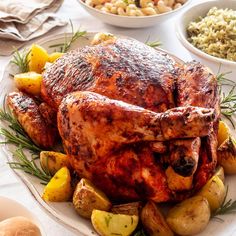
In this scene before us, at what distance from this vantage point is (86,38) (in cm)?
165

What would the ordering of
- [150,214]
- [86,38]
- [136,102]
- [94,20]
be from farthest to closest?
[94,20] → [86,38] → [136,102] → [150,214]

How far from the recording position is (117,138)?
1.08 m

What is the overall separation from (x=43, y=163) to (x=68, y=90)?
20 cm

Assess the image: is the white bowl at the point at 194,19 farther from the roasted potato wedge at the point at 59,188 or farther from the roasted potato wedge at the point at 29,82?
the roasted potato wedge at the point at 59,188

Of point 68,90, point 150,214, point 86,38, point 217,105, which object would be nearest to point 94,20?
point 86,38

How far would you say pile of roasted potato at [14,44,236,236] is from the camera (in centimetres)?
104

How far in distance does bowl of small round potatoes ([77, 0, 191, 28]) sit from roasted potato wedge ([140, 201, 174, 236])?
91 cm

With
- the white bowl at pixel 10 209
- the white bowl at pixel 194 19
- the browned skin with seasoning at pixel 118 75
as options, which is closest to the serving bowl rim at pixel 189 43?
the white bowl at pixel 194 19

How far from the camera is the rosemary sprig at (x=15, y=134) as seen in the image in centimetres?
126

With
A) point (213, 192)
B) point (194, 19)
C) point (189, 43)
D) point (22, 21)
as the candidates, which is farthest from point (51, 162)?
point (194, 19)

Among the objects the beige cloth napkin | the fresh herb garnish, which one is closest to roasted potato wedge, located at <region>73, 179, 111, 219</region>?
the fresh herb garnish

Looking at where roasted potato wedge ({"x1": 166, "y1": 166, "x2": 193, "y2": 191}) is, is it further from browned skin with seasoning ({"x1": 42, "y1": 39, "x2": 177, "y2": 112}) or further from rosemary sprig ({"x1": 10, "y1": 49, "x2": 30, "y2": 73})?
rosemary sprig ({"x1": 10, "y1": 49, "x2": 30, "y2": 73})

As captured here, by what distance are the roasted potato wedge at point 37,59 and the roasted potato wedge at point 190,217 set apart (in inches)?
24.9

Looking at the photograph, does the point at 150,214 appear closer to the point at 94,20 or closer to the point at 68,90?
the point at 68,90
